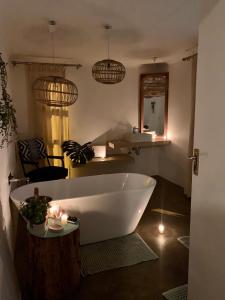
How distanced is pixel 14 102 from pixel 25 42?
41.9 inches

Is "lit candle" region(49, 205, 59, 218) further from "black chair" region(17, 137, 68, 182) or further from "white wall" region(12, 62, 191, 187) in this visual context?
"white wall" region(12, 62, 191, 187)

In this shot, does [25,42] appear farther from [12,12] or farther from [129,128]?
[129,128]

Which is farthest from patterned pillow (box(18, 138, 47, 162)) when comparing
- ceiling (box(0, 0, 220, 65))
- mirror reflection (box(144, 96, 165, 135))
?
mirror reflection (box(144, 96, 165, 135))

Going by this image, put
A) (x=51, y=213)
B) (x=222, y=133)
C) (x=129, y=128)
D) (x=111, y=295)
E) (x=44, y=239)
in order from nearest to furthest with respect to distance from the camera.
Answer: (x=222, y=133), (x=44, y=239), (x=111, y=295), (x=51, y=213), (x=129, y=128)

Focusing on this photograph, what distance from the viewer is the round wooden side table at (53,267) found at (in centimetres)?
167

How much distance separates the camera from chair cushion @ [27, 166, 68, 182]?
A: 10.7 ft

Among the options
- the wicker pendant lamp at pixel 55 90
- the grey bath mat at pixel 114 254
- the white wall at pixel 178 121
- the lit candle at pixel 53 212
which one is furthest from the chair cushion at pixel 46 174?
the white wall at pixel 178 121

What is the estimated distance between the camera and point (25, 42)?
292 centimetres

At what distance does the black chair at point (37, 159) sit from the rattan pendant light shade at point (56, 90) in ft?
2.39

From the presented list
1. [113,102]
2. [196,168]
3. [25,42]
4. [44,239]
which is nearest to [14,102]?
[25,42]

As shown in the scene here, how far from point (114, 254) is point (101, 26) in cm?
232

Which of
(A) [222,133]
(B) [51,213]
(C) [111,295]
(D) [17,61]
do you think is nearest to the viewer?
(A) [222,133]

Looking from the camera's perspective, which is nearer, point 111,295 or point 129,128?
point 111,295

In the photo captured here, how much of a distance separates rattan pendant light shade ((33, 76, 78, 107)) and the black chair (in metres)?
0.73
